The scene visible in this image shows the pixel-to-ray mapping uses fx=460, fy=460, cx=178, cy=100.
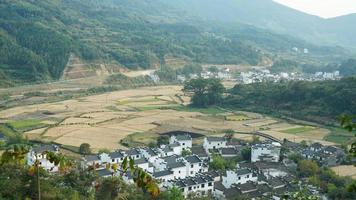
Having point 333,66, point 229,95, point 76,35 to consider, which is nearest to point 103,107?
point 229,95

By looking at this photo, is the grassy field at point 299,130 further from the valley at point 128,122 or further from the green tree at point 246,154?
the green tree at point 246,154

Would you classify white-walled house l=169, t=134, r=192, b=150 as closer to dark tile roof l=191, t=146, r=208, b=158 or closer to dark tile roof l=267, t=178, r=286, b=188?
dark tile roof l=191, t=146, r=208, b=158

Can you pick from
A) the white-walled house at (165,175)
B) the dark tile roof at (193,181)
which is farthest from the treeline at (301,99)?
the white-walled house at (165,175)

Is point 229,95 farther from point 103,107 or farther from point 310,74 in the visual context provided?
point 310,74

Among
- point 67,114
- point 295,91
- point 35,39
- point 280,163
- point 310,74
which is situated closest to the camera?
point 280,163

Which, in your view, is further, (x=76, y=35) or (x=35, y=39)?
(x=76, y=35)

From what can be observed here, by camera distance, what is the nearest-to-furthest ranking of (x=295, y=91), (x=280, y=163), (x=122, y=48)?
(x=280, y=163)
(x=295, y=91)
(x=122, y=48)

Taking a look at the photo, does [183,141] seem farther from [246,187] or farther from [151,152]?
[246,187]
